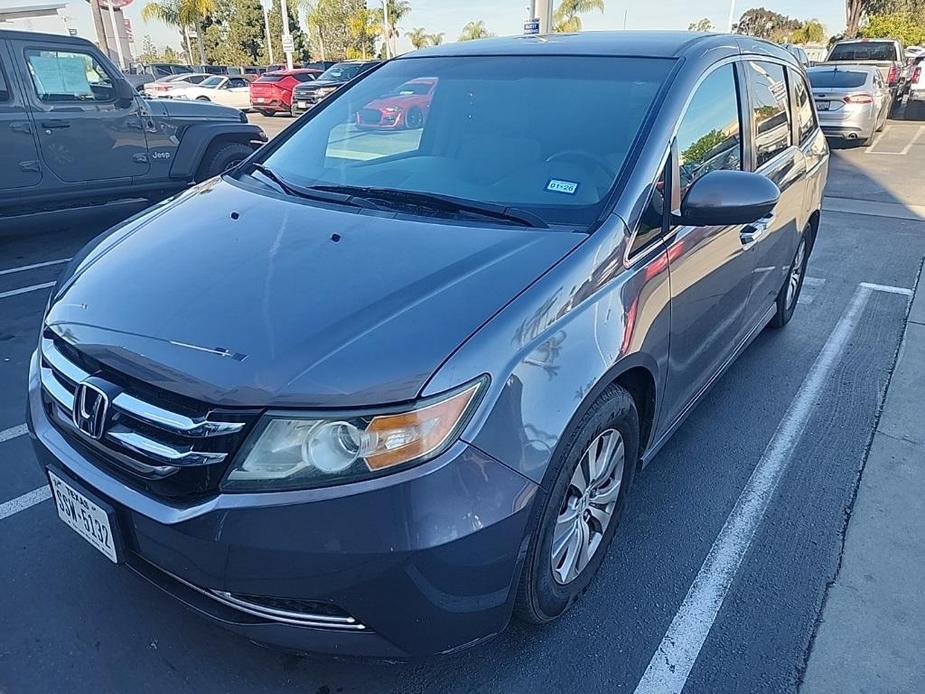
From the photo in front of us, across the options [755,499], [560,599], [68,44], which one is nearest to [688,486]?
[755,499]

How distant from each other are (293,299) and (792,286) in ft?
12.5

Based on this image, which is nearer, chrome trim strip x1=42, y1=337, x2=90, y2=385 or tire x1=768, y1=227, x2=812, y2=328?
chrome trim strip x1=42, y1=337, x2=90, y2=385

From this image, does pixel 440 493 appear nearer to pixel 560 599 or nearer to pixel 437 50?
pixel 560 599

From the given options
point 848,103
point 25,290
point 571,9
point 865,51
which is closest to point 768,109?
point 25,290

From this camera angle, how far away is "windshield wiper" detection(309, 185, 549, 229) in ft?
7.48

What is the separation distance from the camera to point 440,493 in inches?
63.1

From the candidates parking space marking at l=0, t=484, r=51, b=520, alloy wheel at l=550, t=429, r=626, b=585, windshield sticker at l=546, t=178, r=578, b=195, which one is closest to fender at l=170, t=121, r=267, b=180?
parking space marking at l=0, t=484, r=51, b=520

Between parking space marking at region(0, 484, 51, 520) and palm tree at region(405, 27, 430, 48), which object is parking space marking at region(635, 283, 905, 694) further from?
palm tree at region(405, 27, 430, 48)

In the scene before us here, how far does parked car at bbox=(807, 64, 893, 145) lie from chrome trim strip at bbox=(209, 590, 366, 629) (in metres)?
13.2

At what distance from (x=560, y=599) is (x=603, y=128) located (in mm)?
1622

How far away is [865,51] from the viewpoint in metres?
17.8

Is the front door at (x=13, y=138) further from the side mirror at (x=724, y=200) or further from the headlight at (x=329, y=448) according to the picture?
the side mirror at (x=724, y=200)

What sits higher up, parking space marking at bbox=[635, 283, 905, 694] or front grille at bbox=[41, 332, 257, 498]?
front grille at bbox=[41, 332, 257, 498]

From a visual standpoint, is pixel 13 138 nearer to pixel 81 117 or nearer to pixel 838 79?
pixel 81 117
